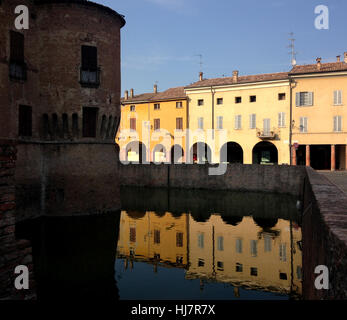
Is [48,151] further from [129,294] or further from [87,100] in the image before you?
[129,294]

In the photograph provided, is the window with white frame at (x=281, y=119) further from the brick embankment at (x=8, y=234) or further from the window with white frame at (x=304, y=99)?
the brick embankment at (x=8, y=234)

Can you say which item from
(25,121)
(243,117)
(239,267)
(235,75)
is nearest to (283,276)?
(239,267)

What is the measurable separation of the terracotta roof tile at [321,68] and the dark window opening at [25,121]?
84.3 feet

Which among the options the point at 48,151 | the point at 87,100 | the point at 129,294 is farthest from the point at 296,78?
the point at 129,294

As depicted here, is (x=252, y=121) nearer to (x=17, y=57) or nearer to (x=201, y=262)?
(x=201, y=262)

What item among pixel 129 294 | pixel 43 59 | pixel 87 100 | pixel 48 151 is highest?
pixel 43 59

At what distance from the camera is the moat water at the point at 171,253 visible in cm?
1088

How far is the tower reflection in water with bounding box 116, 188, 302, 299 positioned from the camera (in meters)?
11.0

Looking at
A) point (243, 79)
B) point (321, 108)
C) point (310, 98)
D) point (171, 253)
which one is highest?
point (243, 79)

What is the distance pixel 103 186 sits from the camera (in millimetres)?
20547

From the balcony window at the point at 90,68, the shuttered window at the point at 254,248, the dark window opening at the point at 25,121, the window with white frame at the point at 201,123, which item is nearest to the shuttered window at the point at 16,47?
the dark window opening at the point at 25,121

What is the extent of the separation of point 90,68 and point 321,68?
24.3 meters

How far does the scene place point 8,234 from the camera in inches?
226
